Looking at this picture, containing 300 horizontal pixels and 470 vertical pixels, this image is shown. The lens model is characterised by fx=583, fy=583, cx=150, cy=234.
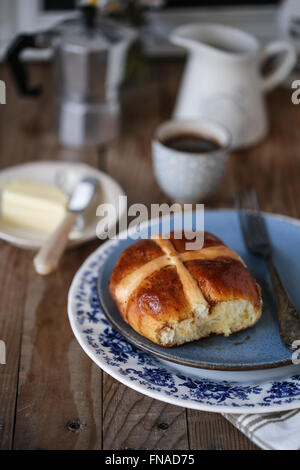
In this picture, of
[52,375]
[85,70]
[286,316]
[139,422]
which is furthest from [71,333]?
[85,70]

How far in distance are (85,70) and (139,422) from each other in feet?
2.67

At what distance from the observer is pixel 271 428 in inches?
28.0

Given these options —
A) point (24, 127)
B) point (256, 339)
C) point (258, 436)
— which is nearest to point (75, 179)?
point (24, 127)

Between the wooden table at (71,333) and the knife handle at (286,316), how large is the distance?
0.14 meters

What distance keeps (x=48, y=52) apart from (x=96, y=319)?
3.53ft

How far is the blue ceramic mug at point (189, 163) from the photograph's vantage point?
3.67 ft

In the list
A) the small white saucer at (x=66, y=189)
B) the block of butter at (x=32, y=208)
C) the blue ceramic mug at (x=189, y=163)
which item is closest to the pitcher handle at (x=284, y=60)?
the blue ceramic mug at (x=189, y=163)

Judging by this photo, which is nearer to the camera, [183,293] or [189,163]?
[183,293]

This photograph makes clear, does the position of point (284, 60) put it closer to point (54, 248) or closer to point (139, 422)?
point (54, 248)

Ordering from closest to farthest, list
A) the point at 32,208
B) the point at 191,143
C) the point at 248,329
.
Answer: the point at 248,329 < the point at 32,208 < the point at 191,143

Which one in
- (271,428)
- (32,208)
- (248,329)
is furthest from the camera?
(32,208)
